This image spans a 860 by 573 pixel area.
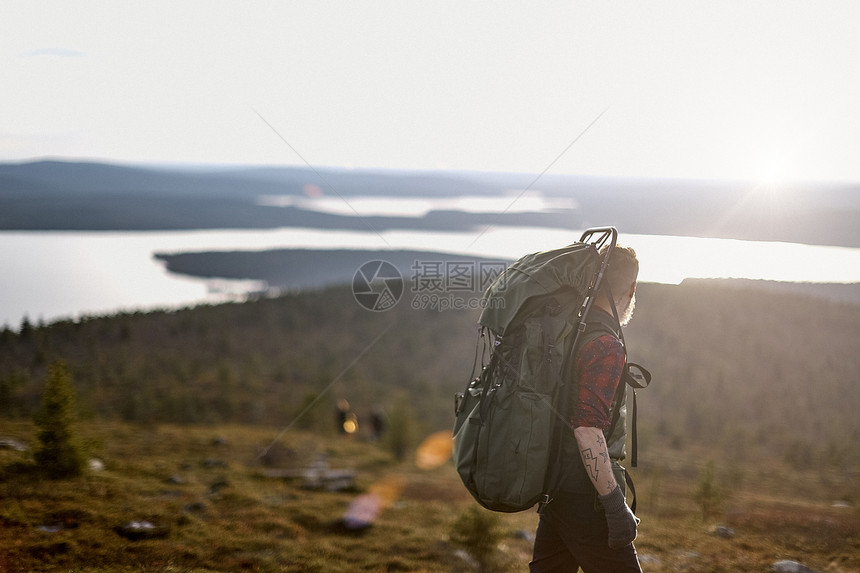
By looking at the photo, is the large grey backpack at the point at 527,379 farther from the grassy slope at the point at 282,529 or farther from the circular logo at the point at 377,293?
the circular logo at the point at 377,293

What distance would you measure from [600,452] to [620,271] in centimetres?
113

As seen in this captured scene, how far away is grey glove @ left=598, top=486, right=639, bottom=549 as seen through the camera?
3.24 metres

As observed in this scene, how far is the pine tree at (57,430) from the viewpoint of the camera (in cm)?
888

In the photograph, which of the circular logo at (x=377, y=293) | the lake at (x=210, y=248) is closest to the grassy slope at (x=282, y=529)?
the lake at (x=210, y=248)

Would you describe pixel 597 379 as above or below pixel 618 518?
above

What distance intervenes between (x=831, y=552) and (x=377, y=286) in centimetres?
5077

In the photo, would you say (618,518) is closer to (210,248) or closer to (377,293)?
(377,293)

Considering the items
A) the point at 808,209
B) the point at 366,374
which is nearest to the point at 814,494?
the point at 808,209

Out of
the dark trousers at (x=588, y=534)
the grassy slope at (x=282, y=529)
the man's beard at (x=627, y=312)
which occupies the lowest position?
the grassy slope at (x=282, y=529)

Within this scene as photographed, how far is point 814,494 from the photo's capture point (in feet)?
57.7

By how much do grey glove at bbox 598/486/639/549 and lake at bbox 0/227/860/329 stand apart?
177 centimetres

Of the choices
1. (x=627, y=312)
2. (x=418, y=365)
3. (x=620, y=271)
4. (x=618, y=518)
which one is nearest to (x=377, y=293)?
(x=418, y=365)

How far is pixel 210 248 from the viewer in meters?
134

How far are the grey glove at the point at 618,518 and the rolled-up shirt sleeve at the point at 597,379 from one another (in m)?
0.40
